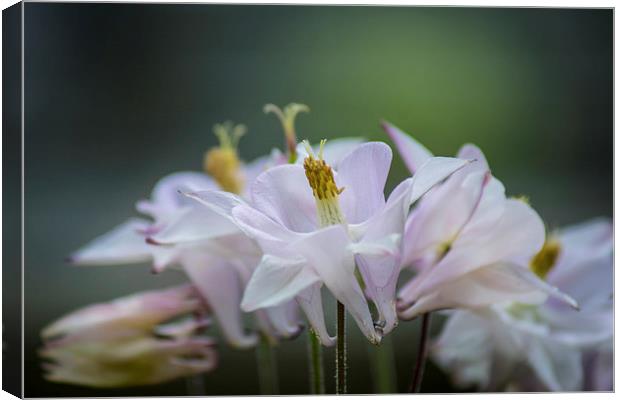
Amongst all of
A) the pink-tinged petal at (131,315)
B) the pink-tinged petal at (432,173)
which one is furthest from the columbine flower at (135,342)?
the pink-tinged petal at (432,173)

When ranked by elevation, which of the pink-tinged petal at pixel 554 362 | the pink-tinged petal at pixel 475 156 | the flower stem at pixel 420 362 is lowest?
the pink-tinged petal at pixel 554 362

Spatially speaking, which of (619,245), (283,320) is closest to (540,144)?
(619,245)

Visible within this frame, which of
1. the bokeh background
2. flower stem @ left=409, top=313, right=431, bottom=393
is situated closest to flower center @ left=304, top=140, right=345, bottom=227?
flower stem @ left=409, top=313, right=431, bottom=393

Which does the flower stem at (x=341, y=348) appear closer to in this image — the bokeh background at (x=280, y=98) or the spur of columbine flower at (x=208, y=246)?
the spur of columbine flower at (x=208, y=246)

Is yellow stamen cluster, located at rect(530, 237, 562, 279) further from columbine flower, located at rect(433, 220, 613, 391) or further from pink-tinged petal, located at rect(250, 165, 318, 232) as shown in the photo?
pink-tinged petal, located at rect(250, 165, 318, 232)

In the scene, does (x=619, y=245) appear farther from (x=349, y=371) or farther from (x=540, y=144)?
(x=349, y=371)
